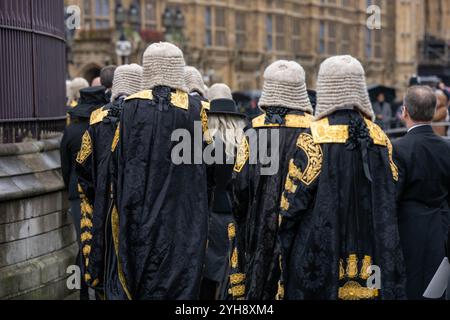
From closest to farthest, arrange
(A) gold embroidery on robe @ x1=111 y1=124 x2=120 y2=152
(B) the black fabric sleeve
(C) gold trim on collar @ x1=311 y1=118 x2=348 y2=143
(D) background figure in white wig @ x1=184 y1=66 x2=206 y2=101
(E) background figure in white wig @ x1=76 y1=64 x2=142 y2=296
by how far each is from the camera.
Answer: (C) gold trim on collar @ x1=311 y1=118 x2=348 y2=143 → (A) gold embroidery on robe @ x1=111 y1=124 x2=120 y2=152 → (E) background figure in white wig @ x1=76 y1=64 x2=142 y2=296 → (B) the black fabric sleeve → (D) background figure in white wig @ x1=184 y1=66 x2=206 y2=101

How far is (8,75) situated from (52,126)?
126 cm

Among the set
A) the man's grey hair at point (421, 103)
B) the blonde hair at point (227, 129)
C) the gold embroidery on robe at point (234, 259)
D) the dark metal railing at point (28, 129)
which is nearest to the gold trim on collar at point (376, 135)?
the man's grey hair at point (421, 103)

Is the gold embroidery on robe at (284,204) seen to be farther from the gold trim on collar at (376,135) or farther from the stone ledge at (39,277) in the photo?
the stone ledge at (39,277)

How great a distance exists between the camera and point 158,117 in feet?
Result: 19.2

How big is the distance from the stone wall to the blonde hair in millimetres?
1780

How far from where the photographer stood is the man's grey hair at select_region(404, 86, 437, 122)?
5.67 m

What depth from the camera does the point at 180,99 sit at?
236 inches

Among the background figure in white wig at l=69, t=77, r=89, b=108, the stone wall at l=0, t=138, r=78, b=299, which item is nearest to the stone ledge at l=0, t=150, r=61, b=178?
the stone wall at l=0, t=138, r=78, b=299

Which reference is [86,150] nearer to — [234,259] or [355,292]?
[234,259]

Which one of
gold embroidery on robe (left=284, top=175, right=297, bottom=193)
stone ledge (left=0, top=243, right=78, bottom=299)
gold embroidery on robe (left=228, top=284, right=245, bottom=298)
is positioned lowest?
stone ledge (left=0, top=243, right=78, bottom=299)

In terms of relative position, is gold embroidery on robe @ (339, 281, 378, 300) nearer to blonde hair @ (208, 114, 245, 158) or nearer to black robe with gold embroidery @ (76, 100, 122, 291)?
black robe with gold embroidery @ (76, 100, 122, 291)

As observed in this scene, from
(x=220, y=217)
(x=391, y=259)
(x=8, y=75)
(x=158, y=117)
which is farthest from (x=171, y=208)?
(x=8, y=75)
